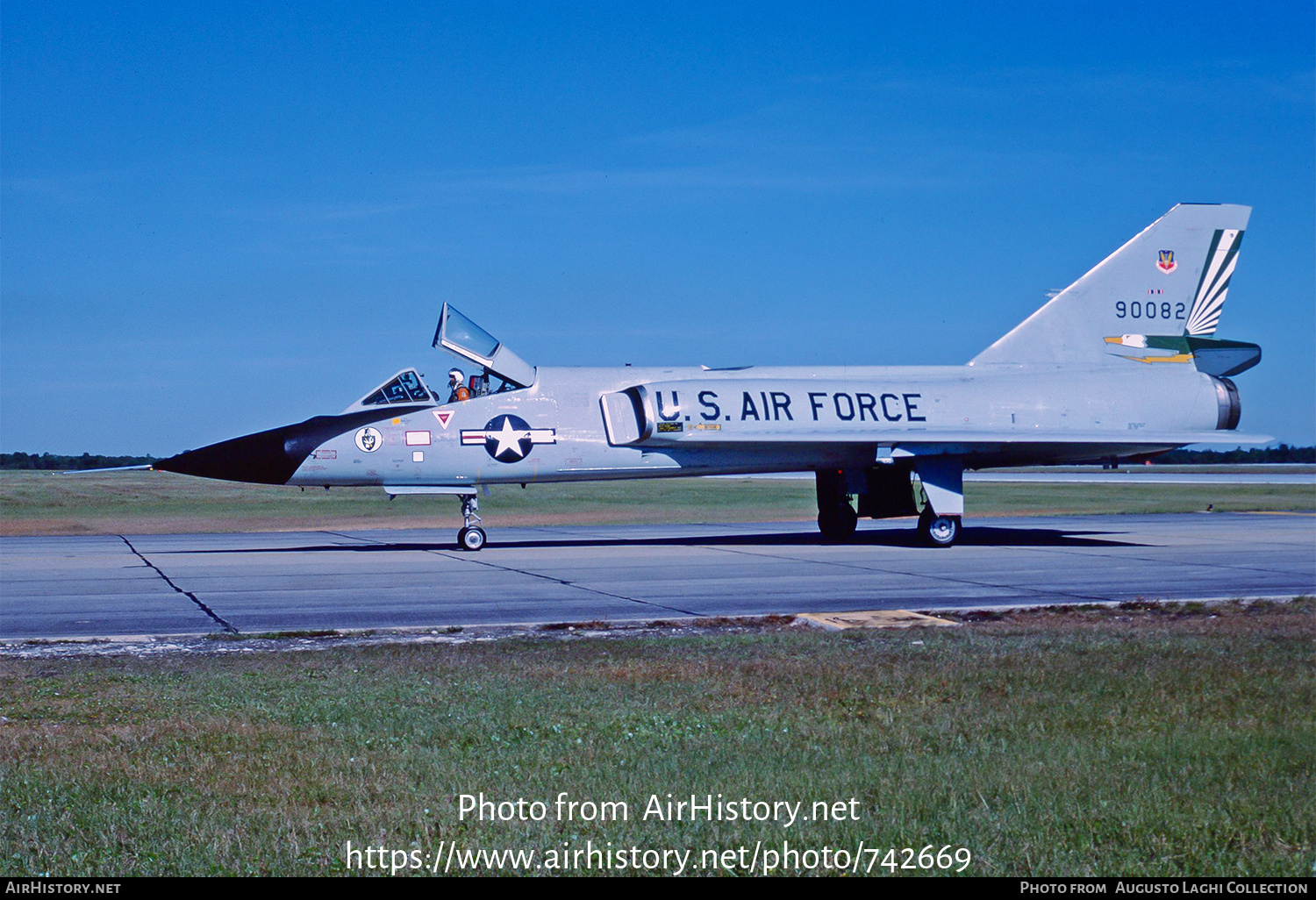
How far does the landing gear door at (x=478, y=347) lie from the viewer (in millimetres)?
19703

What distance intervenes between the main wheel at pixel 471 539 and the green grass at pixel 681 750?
438 inches

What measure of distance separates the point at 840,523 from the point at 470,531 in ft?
23.9

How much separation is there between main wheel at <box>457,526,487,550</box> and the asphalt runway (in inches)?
13.1

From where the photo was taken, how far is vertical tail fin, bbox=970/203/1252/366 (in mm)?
22406

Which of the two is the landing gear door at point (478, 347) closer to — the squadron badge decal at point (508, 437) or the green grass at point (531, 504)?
the squadron badge decal at point (508, 437)

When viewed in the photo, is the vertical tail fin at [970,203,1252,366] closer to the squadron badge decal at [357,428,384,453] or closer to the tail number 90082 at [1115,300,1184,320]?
the tail number 90082 at [1115,300,1184,320]

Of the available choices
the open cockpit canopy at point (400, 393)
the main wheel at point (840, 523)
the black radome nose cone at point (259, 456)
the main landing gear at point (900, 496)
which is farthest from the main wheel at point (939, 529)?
the black radome nose cone at point (259, 456)

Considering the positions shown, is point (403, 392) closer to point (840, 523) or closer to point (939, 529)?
point (840, 523)

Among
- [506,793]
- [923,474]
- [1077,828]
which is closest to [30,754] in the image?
[506,793]

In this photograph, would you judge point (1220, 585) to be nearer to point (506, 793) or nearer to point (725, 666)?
point (725, 666)

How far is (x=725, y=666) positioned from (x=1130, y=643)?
3.40 m

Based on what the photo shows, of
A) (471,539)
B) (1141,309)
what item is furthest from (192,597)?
(1141,309)

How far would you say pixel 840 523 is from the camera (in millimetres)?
22609
